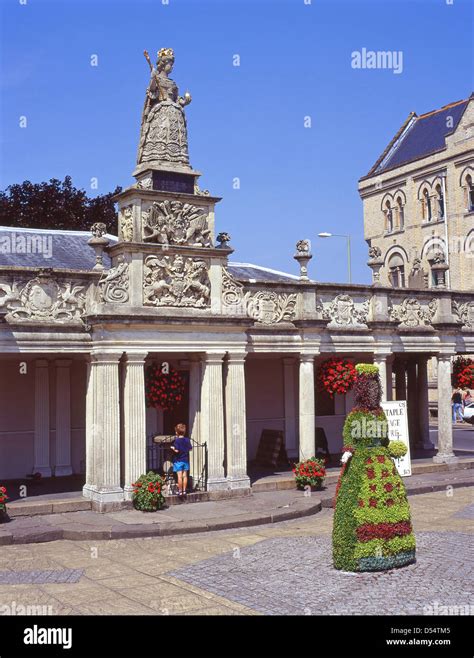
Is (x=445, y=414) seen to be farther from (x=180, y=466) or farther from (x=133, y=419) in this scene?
Answer: (x=133, y=419)

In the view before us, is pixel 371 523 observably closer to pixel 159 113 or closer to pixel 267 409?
pixel 159 113

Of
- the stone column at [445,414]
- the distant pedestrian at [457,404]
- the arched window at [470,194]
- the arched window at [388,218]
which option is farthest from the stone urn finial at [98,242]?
the arched window at [388,218]

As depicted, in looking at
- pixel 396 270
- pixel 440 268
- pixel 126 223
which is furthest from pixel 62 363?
pixel 396 270

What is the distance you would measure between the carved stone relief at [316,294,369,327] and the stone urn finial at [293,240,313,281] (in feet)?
3.03

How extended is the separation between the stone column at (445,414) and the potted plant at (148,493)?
10.1 metres

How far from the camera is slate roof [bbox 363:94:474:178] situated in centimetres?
5372

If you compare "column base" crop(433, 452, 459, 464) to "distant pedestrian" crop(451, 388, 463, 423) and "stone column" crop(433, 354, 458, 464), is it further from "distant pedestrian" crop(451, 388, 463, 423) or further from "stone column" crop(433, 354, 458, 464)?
"distant pedestrian" crop(451, 388, 463, 423)

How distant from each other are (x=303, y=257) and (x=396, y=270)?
120 feet

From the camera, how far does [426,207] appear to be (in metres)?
53.9

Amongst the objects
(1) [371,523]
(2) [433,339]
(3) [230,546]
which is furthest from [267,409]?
(1) [371,523]

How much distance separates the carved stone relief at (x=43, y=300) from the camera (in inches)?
672

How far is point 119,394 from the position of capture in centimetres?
1769
